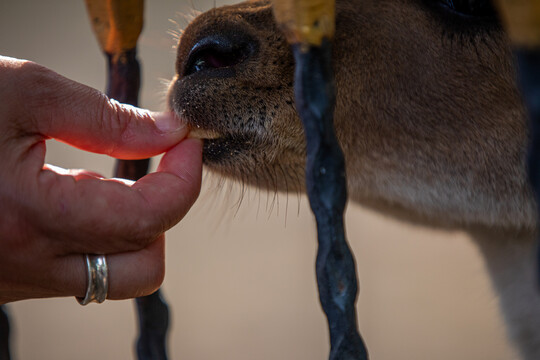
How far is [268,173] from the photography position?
980 mm

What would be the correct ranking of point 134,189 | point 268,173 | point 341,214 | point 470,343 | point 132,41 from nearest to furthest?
point 341,214 < point 134,189 < point 132,41 < point 268,173 < point 470,343

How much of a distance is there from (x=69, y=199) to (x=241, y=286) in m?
1.50

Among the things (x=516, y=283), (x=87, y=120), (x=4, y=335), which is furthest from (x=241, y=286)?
(x=87, y=120)

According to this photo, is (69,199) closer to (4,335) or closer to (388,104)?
(4,335)

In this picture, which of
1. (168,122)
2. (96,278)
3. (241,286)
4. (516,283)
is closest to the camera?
(96,278)

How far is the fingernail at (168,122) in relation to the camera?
819mm

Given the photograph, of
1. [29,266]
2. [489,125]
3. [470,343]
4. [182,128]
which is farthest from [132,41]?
[470,343]

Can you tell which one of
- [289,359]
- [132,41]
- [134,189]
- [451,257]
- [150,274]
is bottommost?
[289,359]

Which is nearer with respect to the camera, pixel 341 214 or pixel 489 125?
pixel 341 214

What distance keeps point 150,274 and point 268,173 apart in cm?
33

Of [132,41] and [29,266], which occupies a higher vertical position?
[132,41]

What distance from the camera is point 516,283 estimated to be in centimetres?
121

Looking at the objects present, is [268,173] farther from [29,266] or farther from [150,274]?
[29,266]

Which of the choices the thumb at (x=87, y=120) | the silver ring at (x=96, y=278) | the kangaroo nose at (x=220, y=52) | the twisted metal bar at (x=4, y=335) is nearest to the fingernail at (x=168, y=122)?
the thumb at (x=87, y=120)
